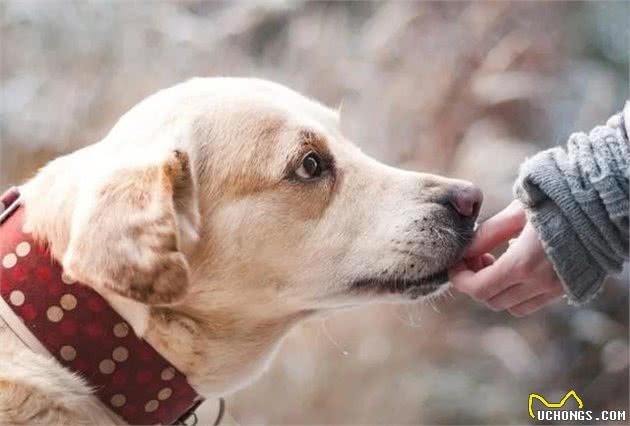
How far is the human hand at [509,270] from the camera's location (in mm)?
1062

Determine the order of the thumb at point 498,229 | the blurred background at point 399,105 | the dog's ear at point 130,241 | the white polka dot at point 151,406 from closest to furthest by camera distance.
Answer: the dog's ear at point 130,241 < the white polka dot at point 151,406 < the thumb at point 498,229 < the blurred background at point 399,105

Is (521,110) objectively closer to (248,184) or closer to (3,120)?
(248,184)

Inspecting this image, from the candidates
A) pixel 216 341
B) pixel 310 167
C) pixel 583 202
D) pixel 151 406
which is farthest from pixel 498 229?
pixel 151 406

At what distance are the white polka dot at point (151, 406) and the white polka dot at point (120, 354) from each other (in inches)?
2.9

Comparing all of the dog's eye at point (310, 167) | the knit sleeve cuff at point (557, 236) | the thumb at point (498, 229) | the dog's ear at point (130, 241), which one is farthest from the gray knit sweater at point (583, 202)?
the dog's ear at point (130, 241)

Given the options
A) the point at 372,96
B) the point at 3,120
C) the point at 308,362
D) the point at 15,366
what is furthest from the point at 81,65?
the point at 15,366

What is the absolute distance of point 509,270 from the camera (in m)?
1.07

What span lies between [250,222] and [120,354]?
249mm

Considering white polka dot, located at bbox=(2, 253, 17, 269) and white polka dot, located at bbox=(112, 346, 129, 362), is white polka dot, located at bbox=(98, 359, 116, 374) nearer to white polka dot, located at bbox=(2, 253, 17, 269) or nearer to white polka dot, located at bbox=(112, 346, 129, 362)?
white polka dot, located at bbox=(112, 346, 129, 362)

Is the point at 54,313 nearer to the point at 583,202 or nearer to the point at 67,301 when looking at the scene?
the point at 67,301

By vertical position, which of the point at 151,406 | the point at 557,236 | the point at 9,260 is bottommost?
the point at 151,406

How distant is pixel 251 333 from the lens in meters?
1.12

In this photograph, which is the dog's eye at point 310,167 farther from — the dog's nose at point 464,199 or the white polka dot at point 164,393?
the white polka dot at point 164,393

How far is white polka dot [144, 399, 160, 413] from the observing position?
1.03 m
